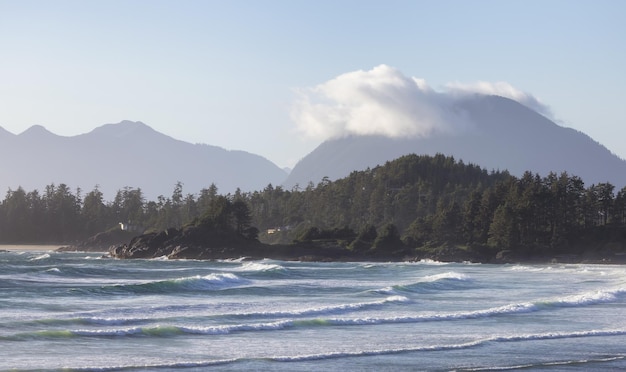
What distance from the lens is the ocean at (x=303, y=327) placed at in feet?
75.9

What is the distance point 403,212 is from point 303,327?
120 meters

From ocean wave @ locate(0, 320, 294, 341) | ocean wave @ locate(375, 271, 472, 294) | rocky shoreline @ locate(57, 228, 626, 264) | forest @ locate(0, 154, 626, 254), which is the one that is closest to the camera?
ocean wave @ locate(0, 320, 294, 341)

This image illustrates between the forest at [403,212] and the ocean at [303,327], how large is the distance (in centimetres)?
6459

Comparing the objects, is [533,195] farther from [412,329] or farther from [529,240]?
[412,329]

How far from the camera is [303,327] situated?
1195 inches

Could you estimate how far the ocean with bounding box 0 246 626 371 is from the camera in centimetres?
2314

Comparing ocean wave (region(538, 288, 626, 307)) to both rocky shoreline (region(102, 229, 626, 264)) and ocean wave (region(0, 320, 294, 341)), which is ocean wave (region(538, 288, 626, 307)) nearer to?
ocean wave (region(0, 320, 294, 341))

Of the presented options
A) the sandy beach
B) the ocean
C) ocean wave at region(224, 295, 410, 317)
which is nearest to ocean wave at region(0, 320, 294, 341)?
the ocean

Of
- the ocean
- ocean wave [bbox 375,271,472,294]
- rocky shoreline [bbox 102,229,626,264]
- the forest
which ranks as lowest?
the ocean

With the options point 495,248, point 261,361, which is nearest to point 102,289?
point 261,361

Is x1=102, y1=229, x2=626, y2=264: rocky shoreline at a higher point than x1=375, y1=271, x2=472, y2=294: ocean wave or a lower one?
higher

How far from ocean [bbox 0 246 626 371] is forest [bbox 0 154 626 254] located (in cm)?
6459

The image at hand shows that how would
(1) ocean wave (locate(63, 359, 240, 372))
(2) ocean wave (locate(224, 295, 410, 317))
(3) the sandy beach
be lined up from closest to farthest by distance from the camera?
(1) ocean wave (locate(63, 359, 240, 372)) → (2) ocean wave (locate(224, 295, 410, 317)) → (3) the sandy beach

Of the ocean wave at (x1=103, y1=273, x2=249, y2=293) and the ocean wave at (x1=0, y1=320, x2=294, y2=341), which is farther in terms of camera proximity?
the ocean wave at (x1=103, y1=273, x2=249, y2=293)
